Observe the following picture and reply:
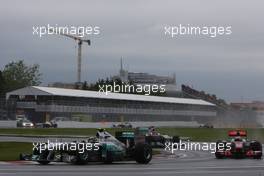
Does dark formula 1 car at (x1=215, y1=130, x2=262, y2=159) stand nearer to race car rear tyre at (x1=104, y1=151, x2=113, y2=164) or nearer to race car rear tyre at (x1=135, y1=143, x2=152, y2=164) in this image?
race car rear tyre at (x1=135, y1=143, x2=152, y2=164)

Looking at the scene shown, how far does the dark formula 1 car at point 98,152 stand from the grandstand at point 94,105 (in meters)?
47.0

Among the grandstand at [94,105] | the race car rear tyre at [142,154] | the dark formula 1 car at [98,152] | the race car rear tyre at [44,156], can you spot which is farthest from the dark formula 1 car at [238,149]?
the grandstand at [94,105]

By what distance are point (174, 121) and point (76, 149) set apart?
6770 cm

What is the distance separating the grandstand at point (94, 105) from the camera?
3095 inches

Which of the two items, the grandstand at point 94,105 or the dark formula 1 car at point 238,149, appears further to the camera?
the grandstand at point 94,105

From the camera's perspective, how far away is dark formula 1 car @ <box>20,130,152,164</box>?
2542cm

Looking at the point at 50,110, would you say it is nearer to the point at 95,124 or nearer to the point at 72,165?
the point at 95,124

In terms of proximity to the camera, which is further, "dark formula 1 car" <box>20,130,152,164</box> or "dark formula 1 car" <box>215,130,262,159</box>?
"dark formula 1 car" <box>215,130,262,159</box>

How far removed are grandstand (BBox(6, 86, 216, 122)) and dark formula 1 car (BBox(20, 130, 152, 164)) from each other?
154 ft

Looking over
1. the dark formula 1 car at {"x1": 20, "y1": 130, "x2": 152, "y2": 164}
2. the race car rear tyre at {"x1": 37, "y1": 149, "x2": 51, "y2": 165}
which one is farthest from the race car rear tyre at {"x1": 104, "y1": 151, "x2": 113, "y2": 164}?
the race car rear tyre at {"x1": 37, "y1": 149, "x2": 51, "y2": 165}

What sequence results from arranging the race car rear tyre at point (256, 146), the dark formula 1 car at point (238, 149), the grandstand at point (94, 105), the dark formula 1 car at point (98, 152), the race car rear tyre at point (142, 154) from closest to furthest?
the dark formula 1 car at point (98, 152), the race car rear tyre at point (142, 154), the race car rear tyre at point (256, 146), the dark formula 1 car at point (238, 149), the grandstand at point (94, 105)

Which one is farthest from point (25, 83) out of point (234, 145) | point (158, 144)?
point (234, 145)

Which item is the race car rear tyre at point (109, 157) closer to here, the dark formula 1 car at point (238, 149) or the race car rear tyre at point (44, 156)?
the race car rear tyre at point (44, 156)

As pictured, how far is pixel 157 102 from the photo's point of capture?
277ft
